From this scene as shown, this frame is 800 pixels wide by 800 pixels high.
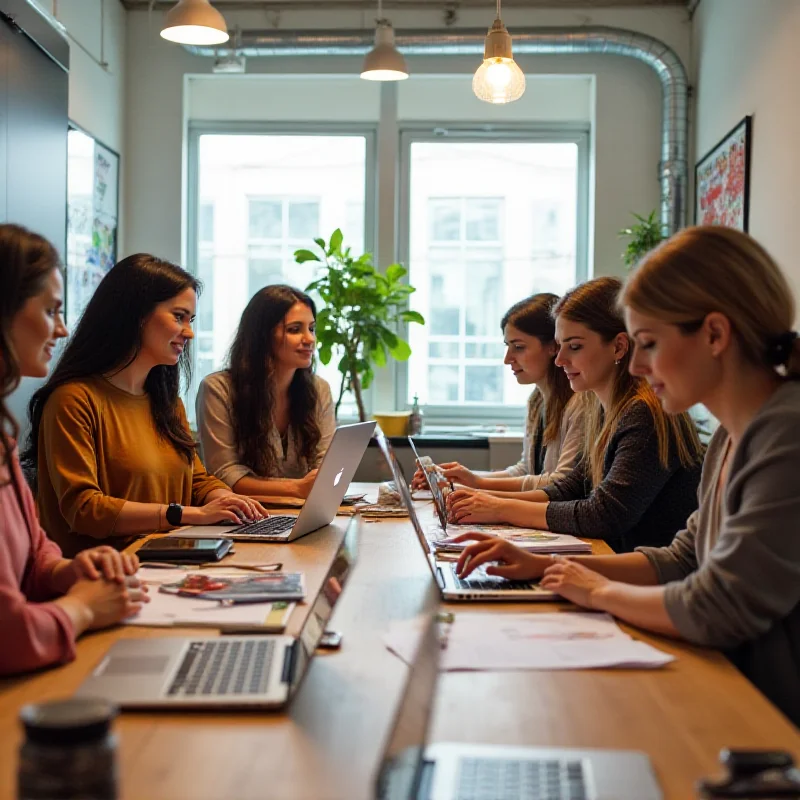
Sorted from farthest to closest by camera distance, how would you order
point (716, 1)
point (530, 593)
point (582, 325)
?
point (716, 1)
point (582, 325)
point (530, 593)

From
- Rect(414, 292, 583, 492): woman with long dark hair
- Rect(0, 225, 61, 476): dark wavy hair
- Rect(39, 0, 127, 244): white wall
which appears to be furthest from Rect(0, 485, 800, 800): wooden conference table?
Rect(39, 0, 127, 244): white wall

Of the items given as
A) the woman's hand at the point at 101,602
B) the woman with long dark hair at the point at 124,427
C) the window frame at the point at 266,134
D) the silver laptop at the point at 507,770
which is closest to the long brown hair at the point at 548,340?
the woman with long dark hair at the point at 124,427

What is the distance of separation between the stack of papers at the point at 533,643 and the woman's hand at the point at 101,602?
41 centimetres

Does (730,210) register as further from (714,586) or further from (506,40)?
(714,586)

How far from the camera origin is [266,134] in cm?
556

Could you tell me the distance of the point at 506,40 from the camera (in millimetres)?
3158

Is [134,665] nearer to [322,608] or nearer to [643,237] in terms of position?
[322,608]

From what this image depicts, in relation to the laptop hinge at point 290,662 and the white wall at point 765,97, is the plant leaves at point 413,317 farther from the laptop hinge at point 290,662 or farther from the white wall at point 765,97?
the laptop hinge at point 290,662

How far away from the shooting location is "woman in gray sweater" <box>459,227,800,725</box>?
1420 mm

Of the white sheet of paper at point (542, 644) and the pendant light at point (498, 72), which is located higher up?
the pendant light at point (498, 72)

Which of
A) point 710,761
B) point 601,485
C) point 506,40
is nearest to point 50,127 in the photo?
point 506,40

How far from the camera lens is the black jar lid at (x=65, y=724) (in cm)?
73

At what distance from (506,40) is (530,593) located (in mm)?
2039

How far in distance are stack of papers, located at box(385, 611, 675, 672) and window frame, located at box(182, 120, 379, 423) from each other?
396 cm
